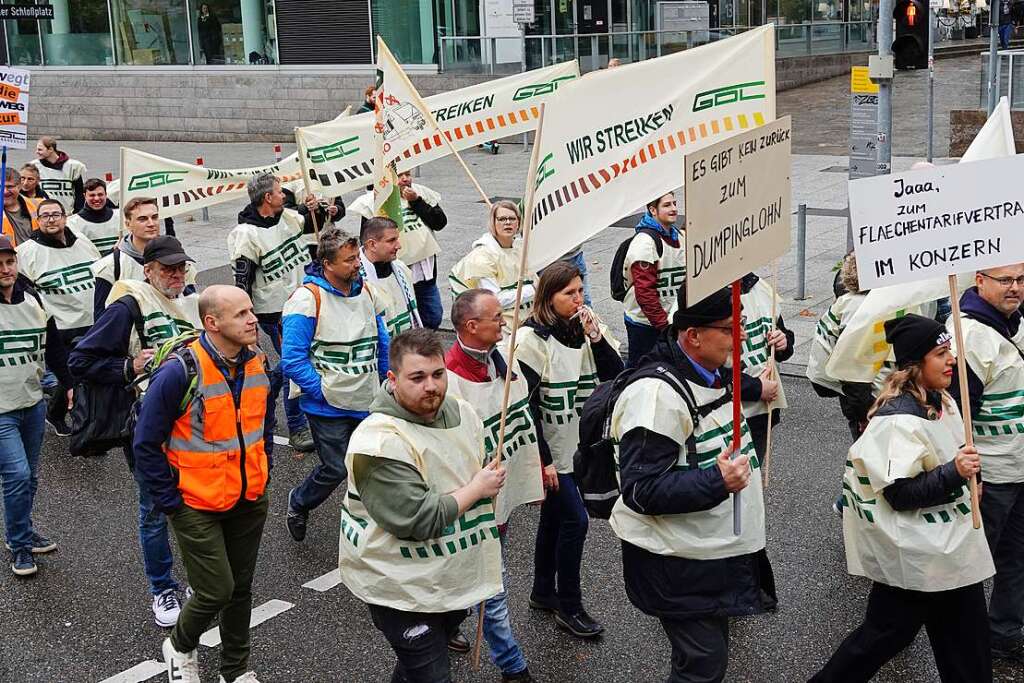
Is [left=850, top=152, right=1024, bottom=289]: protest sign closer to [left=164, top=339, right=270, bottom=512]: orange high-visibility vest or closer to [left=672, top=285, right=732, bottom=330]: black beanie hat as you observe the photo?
[left=672, top=285, right=732, bottom=330]: black beanie hat

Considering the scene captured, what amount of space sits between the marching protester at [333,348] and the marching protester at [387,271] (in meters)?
Result: 0.45

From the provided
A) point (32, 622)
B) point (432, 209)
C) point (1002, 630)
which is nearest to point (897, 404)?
point (1002, 630)

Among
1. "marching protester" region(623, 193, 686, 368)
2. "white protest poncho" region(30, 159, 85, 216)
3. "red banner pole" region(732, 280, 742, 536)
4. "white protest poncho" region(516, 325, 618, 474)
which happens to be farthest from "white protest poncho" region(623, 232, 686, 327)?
"white protest poncho" region(30, 159, 85, 216)

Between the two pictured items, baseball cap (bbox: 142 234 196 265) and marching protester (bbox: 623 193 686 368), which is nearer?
baseball cap (bbox: 142 234 196 265)

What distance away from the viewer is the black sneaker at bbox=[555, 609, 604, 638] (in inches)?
226

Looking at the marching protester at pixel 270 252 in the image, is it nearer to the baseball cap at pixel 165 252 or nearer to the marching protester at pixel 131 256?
the marching protester at pixel 131 256

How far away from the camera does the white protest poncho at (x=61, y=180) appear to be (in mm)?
13320

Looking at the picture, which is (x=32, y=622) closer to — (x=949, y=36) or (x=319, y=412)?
(x=319, y=412)

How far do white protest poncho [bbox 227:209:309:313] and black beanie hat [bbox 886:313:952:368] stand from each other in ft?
18.1

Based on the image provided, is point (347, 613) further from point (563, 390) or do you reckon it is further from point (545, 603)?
point (563, 390)

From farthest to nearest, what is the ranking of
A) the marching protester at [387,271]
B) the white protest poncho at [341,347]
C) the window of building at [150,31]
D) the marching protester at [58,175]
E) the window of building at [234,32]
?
the window of building at [150,31] < the window of building at [234,32] < the marching protester at [58,175] < the marching protester at [387,271] < the white protest poncho at [341,347]

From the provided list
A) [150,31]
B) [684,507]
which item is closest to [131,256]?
[684,507]

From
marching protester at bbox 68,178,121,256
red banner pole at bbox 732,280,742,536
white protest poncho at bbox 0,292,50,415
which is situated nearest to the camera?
red banner pole at bbox 732,280,742,536

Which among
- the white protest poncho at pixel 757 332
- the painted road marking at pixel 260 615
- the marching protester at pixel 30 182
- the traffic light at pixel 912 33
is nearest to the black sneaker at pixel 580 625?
the white protest poncho at pixel 757 332
